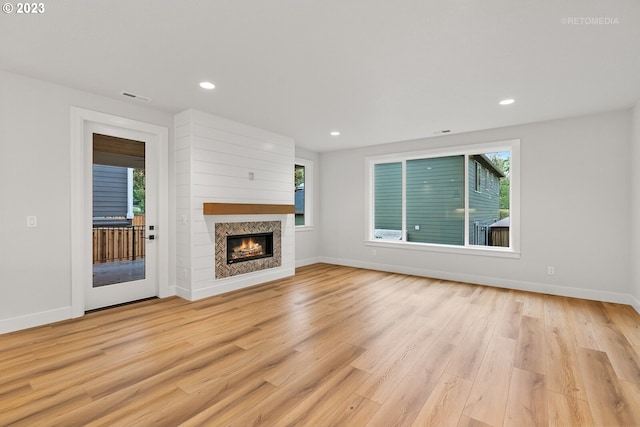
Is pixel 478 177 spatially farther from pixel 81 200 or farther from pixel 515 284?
pixel 81 200

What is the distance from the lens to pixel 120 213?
3.93 metres

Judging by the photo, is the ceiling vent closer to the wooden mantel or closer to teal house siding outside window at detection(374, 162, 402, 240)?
the wooden mantel

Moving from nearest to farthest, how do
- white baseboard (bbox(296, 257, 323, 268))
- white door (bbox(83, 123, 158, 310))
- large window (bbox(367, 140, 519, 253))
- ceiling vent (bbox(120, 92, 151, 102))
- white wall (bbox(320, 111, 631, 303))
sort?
ceiling vent (bbox(120, 92, 151, 102)), white door (bbox(83, 123, 158, 310)), white wall (bbox(320, 111, 631, 303)), large window (bbox(367, 140, 519, 253)), white baseboard (bbox(296, 257, 323, 268))

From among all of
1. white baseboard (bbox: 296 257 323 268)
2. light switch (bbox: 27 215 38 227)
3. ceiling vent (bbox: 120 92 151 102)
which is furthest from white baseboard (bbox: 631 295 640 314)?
light switch (bbox: 27 215 38 227)

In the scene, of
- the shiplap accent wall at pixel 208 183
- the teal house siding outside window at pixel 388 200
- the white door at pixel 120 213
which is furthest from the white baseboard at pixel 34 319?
the teal house siding outside window at pixel 388 200

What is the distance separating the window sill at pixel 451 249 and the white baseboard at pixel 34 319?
5000 mm

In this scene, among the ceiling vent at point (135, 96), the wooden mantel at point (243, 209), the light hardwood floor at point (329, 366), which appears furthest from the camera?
the wooden mantel at point (243, 209)

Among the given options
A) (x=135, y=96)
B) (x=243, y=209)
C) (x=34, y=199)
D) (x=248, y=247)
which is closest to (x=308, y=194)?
(x=248, y=247)

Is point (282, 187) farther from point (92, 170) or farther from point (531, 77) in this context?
point (531, 77)

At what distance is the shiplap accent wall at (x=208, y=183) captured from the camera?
4180 mm

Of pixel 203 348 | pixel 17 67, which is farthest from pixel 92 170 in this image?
pixel 203 348

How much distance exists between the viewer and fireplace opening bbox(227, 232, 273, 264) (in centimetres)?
477

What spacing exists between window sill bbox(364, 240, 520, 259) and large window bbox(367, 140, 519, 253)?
0.02 m

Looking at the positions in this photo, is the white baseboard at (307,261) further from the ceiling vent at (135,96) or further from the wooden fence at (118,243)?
the ceiling vent at (135,96)
